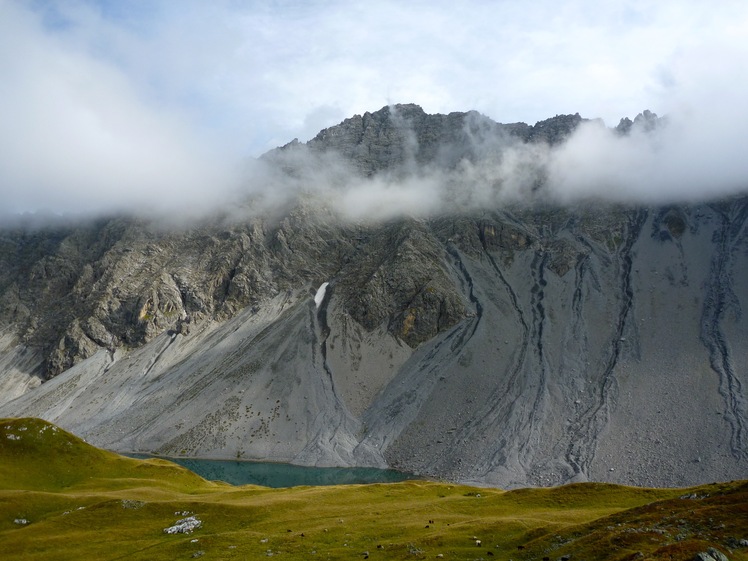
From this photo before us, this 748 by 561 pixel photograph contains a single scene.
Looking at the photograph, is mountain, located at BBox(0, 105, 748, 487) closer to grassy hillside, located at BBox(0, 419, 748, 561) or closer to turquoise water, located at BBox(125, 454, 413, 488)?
turquoise water, located at BBox(125, 454, 413, 488)

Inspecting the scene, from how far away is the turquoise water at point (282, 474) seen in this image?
106 m

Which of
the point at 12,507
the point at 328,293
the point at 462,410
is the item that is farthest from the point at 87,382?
the point at 12,507

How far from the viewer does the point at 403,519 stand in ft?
142

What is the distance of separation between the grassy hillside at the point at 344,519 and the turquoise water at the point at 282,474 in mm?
41672

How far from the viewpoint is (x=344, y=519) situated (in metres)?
43.9

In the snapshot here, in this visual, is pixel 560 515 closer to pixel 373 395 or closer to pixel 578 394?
pixel 578 394

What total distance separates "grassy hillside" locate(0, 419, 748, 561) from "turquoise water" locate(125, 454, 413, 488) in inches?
1641

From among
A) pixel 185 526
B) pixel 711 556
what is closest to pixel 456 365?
pixel 185 526

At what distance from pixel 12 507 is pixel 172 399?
336ft

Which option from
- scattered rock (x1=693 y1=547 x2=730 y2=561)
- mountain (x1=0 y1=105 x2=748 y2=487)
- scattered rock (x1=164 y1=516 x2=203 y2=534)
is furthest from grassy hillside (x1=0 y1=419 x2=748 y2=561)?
mountain (x1=0 y1=105 x2=748 y2=487)

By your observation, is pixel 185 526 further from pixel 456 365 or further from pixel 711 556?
pixel 456 365

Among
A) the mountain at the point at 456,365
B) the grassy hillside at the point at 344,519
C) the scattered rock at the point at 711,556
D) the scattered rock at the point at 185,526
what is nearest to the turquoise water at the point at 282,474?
the mountain at the point at 456,365

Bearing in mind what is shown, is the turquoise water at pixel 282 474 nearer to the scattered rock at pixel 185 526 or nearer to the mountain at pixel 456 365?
the mountain at pixel 456 365

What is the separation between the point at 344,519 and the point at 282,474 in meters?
73.8
